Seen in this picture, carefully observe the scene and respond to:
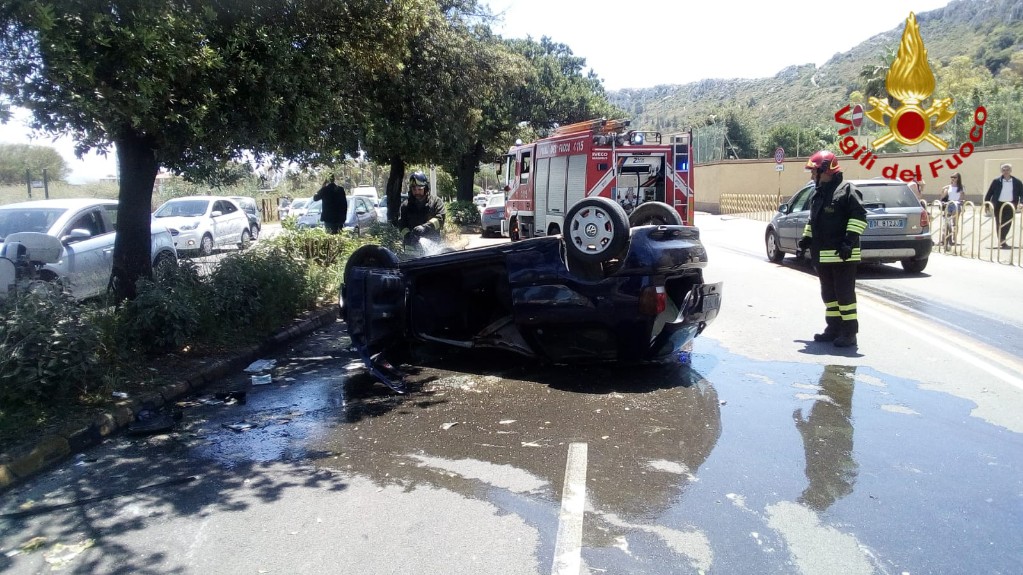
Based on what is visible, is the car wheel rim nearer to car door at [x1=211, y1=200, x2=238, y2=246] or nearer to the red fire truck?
the red fire truck

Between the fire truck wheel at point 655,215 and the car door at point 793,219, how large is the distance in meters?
6.77

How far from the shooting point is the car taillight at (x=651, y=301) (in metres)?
5.95

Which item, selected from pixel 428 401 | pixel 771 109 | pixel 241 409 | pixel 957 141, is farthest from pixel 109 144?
pixel 771 109

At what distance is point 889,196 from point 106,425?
40.1ft

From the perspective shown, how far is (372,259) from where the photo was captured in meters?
7.46

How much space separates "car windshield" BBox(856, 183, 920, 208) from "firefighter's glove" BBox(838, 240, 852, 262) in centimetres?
599

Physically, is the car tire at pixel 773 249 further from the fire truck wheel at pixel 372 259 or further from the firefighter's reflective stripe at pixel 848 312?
the fire truck wheel at pixel 372 259

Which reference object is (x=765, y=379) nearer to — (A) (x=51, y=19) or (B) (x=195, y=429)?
(B) (x=195, y=429)

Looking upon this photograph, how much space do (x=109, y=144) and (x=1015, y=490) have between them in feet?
23.9

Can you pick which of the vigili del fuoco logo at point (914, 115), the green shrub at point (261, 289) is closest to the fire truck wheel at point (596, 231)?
the green shrub at point (261, 289)

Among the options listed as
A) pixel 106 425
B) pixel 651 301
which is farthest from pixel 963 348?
pixel 106 425

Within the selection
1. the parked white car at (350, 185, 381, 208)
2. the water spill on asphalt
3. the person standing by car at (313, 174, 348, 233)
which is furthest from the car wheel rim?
the parked white car at (350, 185, 381, 208)

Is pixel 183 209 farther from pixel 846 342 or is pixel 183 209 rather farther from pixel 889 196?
pixel 846 342

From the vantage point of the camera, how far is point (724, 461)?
15.2 ft
